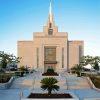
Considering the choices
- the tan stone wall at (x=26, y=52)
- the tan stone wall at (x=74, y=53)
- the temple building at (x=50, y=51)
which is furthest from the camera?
the tan stone wall at (x=26, y=52)

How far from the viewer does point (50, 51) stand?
225 feet

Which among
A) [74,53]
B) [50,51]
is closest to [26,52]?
[50,51]

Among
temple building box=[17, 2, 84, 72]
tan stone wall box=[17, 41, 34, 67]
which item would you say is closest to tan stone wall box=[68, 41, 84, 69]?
temple building box=[17, 2, 84, 72]

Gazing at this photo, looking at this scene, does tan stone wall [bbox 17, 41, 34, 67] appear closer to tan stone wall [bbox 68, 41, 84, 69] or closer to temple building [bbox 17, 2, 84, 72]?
temple building [bbox 17, 2, 84, 72]

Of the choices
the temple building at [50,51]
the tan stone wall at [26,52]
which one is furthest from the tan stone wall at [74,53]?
the tan stone wall at [26,52]

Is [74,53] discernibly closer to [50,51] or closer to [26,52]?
[50,51]

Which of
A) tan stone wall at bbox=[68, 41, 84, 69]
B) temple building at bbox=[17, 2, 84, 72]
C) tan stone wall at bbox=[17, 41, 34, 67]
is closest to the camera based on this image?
temple building at bbox=[17, 2, 84, 72]

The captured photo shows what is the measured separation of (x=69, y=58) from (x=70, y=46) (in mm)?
3020

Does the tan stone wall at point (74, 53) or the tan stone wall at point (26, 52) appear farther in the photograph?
the tan stone wall at point (26, 52)

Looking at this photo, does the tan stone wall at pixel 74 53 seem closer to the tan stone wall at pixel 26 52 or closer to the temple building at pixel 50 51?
the temple building at pixel 50 51

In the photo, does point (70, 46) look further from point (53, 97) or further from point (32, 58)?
point (53, 97)

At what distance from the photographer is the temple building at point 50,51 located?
67875 mm

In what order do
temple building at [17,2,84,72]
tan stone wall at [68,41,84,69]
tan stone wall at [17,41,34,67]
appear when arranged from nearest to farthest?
temple building at [17,2,84,72] → tan stone wall at [68,41,84,69] → tan stone wall at [17,41,34,67]

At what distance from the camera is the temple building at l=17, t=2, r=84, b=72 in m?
67.9
